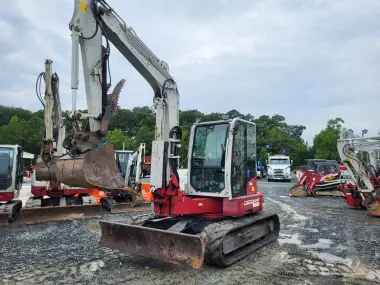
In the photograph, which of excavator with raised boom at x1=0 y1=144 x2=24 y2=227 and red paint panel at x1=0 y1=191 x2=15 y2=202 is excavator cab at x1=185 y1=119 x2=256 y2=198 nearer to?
excavator with raised boom at x1=0 y1=144 x2=24 y2=227

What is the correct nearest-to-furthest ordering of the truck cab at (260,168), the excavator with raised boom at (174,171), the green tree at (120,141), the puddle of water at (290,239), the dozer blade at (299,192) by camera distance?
the excavator with raised boom at (174,171)
the puddle of water at (290,239)
the truck cab at (260,168)
the dozer blade at (299,192)
the green tree at (120,141)

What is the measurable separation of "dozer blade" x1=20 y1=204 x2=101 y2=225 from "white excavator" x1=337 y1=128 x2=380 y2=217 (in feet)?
27.6

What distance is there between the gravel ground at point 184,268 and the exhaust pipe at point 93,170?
4.32ft

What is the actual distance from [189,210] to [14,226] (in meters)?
5.67

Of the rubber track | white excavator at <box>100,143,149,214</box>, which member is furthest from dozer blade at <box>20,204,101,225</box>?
the rubber track

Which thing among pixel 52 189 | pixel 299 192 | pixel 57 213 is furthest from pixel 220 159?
pixel 299 192

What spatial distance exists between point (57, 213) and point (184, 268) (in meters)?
5.74

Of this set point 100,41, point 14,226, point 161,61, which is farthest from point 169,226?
point 14,226

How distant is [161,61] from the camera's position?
20.8 ft

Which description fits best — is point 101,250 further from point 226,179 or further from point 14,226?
point 14,226

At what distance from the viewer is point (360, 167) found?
37.9 ft

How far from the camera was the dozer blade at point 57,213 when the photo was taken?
9534mm

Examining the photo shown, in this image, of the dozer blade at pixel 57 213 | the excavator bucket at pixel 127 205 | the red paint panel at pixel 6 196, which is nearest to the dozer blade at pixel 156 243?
the dozer blade at pixel 57 213

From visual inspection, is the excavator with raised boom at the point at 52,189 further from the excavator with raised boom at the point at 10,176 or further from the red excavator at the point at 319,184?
the red excavator at the point at 319,184
